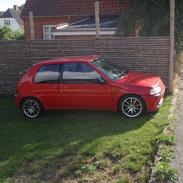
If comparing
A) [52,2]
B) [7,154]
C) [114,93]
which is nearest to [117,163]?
[7,154]

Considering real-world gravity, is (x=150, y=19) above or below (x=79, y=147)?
above

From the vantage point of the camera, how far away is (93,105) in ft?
34.6

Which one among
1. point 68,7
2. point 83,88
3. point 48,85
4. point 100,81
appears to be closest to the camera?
point 100,81

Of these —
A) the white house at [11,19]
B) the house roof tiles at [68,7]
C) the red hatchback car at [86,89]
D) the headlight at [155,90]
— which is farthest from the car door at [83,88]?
the white house at [11,19]

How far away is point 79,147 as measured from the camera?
845 centimetres

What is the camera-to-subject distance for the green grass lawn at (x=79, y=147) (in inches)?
286

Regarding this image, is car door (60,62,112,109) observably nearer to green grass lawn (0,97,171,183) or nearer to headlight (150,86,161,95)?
green grass lawn (0,97,171,183)

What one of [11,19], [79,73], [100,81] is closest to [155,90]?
[100,81]

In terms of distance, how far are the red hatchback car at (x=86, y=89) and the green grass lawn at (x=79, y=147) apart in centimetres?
31

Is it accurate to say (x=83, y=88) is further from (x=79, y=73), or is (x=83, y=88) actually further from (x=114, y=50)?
(x=114, y=50)

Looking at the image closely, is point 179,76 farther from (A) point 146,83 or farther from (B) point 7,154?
(B) point 7,154

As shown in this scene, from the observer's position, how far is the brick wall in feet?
41.3

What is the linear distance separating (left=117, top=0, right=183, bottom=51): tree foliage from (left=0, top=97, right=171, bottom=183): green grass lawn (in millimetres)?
5097

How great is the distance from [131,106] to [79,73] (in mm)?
1572
